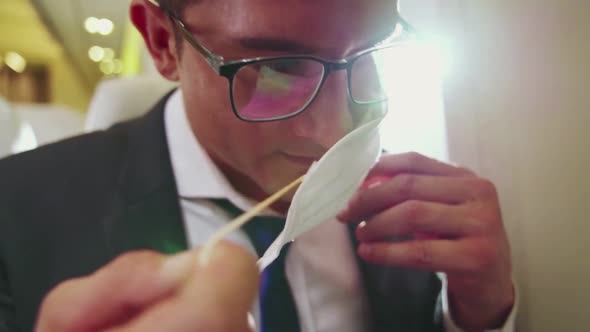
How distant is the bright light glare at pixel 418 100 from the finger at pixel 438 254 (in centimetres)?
16

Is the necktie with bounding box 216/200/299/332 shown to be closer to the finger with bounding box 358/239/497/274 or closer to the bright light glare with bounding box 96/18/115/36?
the finger with bounding box 358/239/497/274

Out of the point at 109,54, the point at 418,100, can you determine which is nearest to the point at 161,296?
the point at 418,100

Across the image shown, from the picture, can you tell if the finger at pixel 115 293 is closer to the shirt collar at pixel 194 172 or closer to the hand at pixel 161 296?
the hand at pixel 161 296

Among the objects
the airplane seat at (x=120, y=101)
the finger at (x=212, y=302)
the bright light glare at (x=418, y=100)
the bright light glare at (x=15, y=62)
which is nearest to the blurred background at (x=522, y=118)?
the bright light glare at (x=418, y=100)

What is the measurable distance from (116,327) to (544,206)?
1.45 feet

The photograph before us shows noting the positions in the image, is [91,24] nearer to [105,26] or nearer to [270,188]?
[105,26]

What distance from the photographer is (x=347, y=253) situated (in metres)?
0.58

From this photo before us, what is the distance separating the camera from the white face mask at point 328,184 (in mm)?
272

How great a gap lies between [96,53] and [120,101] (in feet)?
9.95

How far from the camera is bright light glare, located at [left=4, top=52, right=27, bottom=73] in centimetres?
344

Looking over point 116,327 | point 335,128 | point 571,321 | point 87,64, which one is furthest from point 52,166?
point 87,64

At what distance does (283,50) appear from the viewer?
42 centimetres

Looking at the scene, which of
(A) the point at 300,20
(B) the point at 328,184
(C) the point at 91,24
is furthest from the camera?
(C) the point at 91,24

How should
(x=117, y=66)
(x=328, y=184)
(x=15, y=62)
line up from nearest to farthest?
(x=328, y=184) < (x=15, y=62) < (x=117, y=66)
